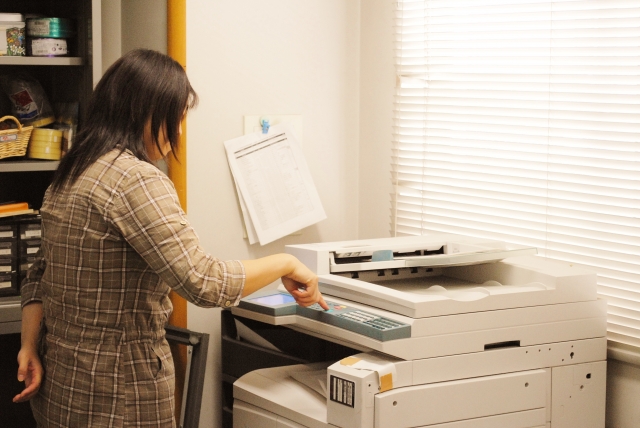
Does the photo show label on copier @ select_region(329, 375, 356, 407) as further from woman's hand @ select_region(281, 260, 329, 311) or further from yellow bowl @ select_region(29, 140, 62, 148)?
yellow bowl @ select_region(29, 140, 62, 148)

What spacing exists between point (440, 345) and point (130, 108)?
2.79 ft

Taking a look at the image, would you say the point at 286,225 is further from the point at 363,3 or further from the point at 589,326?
the point at 589,326

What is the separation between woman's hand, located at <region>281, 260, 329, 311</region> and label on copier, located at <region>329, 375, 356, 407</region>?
0.61 feet

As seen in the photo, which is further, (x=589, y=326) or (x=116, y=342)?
(x=589, y=326)

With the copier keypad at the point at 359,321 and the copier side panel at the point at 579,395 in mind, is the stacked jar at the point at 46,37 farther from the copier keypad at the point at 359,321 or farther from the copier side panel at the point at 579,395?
the copier side panel at the point at 579,395

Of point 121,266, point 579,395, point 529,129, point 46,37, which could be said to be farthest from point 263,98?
point 579,395

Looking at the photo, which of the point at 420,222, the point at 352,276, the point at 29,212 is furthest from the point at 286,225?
the point at 29,212

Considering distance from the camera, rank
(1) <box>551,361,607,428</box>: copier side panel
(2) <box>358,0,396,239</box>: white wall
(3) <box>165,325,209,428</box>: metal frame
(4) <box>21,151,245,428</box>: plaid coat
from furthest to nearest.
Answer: (2) <box>358,0,396,239</box>: white wall, (3) <box>165,325,209,428</box>: metal frame, (1) <box>551,361,607,428</box>: copier side panel, (4) <box>21,151,245,428</box>: plaid coat

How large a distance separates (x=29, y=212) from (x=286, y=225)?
2.83 ft

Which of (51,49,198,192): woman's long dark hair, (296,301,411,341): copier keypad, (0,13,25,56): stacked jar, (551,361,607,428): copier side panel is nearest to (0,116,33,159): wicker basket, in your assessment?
(0,13,25,56): stacked jar

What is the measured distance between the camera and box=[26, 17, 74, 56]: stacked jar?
2090mm

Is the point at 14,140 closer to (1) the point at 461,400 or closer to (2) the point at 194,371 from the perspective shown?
(2) the point at 194,371

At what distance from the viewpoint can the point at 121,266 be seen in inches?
57.9

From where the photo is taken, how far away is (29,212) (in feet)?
7.08
